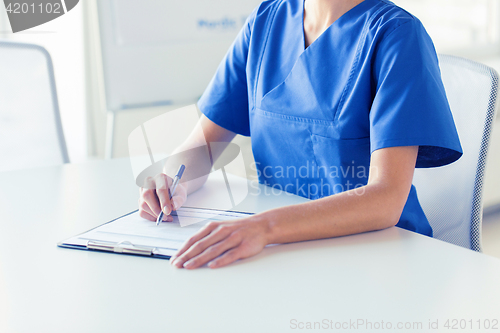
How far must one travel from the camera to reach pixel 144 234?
76cm

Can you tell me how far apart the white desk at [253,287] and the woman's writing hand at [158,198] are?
13 cm

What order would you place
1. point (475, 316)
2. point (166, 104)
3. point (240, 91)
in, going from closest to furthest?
1. point (475, 316)
2. point (240, 91)
3. point (166, 104)

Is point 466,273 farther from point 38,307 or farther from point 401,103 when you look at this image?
point 38,307

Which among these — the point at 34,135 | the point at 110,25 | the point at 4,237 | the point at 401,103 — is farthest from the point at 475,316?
the point at 110,25

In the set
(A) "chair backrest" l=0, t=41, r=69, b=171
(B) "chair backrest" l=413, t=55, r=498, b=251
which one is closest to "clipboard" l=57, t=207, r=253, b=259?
(B) "chair backrest" l=413, t=55, r=498, b=251

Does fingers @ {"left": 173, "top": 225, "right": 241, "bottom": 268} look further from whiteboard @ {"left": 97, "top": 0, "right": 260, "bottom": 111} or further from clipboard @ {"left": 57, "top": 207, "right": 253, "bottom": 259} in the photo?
whiteboard @ {"left": 97, "top": 0, "right": 260, "bottom": 111}

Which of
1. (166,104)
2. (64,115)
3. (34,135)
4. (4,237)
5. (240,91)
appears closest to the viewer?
(4,237)

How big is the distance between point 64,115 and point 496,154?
2.21m

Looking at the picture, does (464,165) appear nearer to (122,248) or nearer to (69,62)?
(122,248)

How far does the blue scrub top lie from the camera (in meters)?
0.81

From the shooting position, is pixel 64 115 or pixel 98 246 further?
pixel 64 115

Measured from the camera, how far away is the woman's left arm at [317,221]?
26.0 inches

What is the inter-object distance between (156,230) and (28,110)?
0.96 m

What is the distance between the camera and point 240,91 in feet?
3.78
